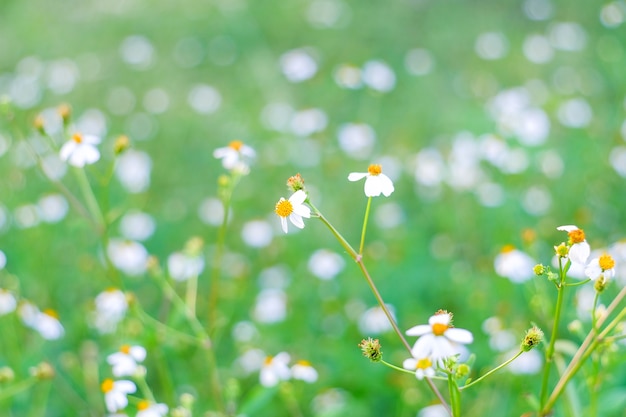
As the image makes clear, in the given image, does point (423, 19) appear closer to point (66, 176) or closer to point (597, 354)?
point (66, 176)

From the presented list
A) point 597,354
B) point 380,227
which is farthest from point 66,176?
point 597,354

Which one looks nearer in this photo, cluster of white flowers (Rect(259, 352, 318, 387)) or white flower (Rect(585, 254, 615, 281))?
white flower (Rect(585, 254, 615, 281))

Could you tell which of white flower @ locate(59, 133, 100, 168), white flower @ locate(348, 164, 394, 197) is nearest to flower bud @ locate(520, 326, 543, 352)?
white flower @ locate(348, 164, 394, 197)

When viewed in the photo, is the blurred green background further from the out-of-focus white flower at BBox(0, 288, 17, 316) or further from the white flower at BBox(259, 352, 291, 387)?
the white flower at BBox(259, 352, 291, 387)

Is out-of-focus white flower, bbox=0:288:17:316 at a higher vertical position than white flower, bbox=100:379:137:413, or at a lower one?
lower

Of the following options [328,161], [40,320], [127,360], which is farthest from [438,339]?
[328,161]
